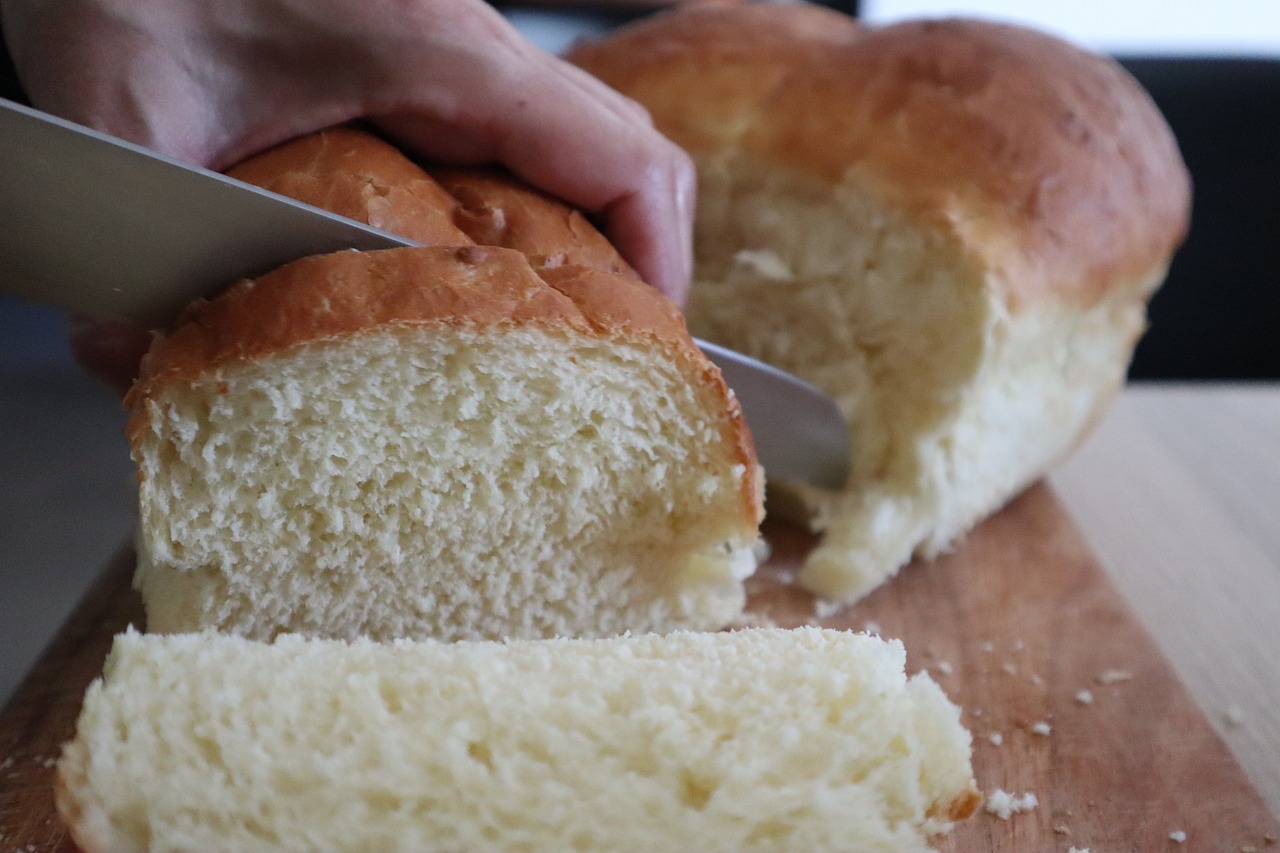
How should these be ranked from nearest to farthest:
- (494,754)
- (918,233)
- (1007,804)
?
1. (494,754)
2. (1007,804)
3. (918,233)

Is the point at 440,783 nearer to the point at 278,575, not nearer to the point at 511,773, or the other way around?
the point at 511,773

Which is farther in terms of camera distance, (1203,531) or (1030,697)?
(1203,531)

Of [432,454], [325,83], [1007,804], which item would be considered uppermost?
[325,83]

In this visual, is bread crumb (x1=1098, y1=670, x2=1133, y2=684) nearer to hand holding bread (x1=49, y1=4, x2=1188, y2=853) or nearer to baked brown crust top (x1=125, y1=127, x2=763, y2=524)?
hand holding bread (x1=49, y1=4, x2=1188, y2=853)

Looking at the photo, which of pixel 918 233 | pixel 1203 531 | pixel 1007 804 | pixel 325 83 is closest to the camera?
pixel 1007 804

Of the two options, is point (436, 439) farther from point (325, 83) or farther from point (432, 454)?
point (325, 83)

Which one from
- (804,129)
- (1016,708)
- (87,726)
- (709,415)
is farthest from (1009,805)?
(804,129)

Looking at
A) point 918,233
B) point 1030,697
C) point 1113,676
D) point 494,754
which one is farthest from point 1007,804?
point 918,233
